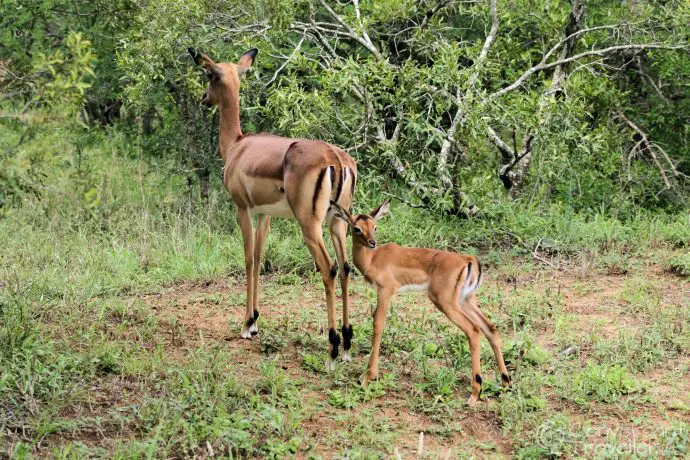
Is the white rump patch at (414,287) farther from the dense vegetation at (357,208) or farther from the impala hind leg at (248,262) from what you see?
the impala hind leg at (248,262)

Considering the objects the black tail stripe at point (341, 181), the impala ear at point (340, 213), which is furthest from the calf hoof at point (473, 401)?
the black tail stripe at point (341, 181)

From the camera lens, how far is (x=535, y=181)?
10648 mm

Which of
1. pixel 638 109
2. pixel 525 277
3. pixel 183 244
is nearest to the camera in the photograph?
pixel 525 277

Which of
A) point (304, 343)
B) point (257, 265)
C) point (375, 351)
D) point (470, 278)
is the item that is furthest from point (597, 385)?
point (257, 265)

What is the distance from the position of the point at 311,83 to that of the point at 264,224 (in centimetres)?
389

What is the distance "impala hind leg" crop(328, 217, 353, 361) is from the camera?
6316mm

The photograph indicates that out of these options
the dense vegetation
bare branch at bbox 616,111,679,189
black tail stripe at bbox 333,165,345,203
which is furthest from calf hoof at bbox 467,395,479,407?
bare branch at bbox 616,111,679,189

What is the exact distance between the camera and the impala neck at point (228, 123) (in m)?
7.39

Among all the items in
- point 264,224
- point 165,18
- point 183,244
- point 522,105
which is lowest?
point 183,244

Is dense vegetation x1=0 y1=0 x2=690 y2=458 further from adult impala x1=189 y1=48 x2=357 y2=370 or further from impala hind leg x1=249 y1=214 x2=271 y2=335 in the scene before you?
adult impala x1=189 y1=48 x2=357 y2=370

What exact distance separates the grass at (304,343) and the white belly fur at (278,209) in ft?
2.90

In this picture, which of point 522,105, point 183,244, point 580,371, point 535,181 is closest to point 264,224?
point 183,244

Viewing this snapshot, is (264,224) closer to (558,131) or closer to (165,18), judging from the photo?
Result: (165,18)

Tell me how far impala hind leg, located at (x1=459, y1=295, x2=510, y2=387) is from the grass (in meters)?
0.10
